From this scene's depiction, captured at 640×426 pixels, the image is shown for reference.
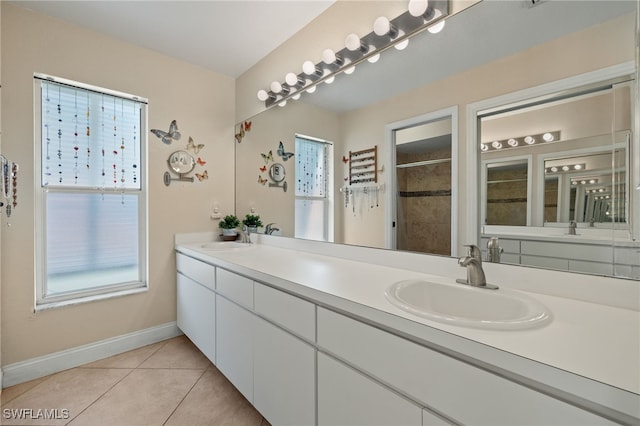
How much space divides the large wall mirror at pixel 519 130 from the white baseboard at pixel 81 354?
1.94 m

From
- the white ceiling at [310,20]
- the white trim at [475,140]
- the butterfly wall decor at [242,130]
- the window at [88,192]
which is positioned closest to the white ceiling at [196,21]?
the white ceiling at [310,20]

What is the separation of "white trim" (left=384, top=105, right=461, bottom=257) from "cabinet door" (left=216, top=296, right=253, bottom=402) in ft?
3.05

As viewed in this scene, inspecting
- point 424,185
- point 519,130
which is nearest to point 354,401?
point 424,185

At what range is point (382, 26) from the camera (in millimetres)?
1540

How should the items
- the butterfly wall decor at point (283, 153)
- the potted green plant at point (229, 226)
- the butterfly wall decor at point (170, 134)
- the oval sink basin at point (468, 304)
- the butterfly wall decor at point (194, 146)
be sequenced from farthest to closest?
1. the potted green plant at point (229, 226)
2. the butterfly wall decor at point (194, 146)
3. the butterfly wall decor at point (170, 134)
4. the butterfly wall decor at point (283, 153)
5. the oval sink basin at point (468, 304)

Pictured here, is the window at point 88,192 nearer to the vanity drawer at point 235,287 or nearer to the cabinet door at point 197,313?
the cabinet door at point 197,313

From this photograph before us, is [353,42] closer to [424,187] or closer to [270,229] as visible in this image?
[424,187]

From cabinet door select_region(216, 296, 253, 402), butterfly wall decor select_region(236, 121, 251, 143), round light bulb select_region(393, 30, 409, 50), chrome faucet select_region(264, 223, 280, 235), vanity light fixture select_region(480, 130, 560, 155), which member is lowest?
cabinet door select_region(216, 296, 253, 402)

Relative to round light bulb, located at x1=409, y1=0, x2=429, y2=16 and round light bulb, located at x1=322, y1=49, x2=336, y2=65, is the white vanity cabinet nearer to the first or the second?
round light bulb, located at x1=322, y1=49, x2=336, y2=65

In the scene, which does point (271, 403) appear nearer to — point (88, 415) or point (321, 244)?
point (321, 244)

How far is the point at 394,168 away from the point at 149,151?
2068mm

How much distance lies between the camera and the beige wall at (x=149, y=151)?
6.12 feet

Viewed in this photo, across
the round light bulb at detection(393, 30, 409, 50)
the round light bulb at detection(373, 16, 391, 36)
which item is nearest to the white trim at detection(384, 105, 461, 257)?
the round light bulb at detection(393, 30, 409, 50)

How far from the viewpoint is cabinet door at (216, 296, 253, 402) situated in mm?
1568
